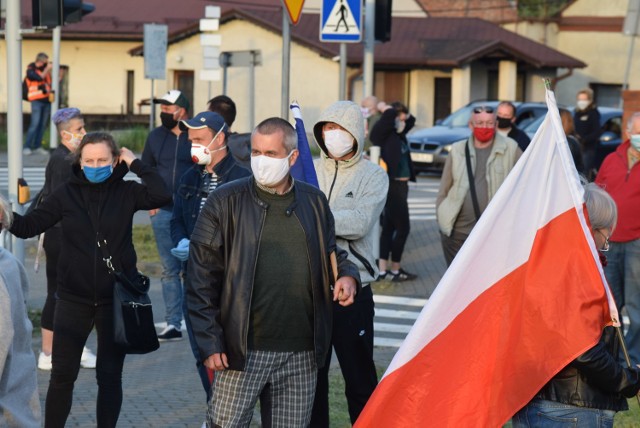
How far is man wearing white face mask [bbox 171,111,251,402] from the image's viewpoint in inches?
297

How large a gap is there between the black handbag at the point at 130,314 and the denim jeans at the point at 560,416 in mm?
2562

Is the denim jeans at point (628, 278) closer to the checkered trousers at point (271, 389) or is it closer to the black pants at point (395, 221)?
the black pants at point (395, 221)

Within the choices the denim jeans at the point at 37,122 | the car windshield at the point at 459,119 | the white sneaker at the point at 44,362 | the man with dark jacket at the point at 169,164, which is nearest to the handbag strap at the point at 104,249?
the white sneaker at the point at 44,362

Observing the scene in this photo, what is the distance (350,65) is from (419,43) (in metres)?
3.01

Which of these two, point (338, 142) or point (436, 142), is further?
point (436, 142)

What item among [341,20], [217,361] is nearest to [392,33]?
[341,20]

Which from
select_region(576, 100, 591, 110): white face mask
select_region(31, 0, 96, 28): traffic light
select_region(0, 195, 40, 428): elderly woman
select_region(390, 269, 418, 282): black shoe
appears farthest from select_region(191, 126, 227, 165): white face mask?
select_region(576, 100, 591, 110): white face mask

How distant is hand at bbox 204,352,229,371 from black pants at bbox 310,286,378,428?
1229 mm

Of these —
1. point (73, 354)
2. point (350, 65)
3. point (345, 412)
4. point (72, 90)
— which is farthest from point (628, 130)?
point (72, 90)

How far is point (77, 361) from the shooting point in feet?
23.0

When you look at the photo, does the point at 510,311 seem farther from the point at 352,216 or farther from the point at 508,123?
the point at 508,123

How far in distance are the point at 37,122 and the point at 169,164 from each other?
17.3 m

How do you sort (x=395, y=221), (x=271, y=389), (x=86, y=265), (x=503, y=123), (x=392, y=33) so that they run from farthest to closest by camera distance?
(x=392, y=33), (x=395, y=221), (x=503, y=123), (x=86, y=265), (x=271, y=389)

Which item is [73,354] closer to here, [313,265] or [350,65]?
[313,265]
